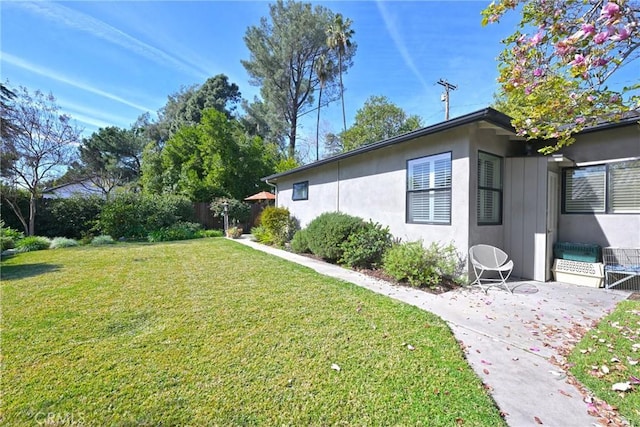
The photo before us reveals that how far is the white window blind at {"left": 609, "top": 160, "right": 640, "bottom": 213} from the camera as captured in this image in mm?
5102

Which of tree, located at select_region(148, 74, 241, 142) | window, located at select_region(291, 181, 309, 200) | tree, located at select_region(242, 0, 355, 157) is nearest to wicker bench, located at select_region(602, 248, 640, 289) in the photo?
window, located at select_region(291, 181, 309, 200)

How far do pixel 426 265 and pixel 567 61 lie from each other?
12.1 feet

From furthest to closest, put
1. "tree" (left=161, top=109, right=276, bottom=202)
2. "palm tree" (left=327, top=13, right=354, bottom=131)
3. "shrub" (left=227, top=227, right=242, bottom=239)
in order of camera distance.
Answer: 1. "palm tree" (left=327, top=13, right=354, bottom=131)
2. "tree" (left=161, top=109, right=276, bottom=202)
3. "shrub" (left=227, top=227, right=242, bottom=239)

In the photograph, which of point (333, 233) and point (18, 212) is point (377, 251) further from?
point (18, 212)

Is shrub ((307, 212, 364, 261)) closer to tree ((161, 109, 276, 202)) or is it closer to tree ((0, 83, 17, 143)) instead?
tree ((161, 109, 276, 202))

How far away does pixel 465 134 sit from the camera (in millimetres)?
5238

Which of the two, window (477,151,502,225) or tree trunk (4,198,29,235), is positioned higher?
window (477,151,502,225)

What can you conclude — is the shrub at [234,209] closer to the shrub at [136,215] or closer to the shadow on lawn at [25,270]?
the shrub at [136,215]

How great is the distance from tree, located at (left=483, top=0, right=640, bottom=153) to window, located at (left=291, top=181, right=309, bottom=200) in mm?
8138

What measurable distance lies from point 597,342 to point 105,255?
10.6m

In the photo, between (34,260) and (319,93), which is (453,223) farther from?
(319,93)

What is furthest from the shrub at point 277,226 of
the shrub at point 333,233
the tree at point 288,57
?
the tree at point 288,57

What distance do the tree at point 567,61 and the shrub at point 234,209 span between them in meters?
14.1

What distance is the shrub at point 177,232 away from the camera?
12.1 m
